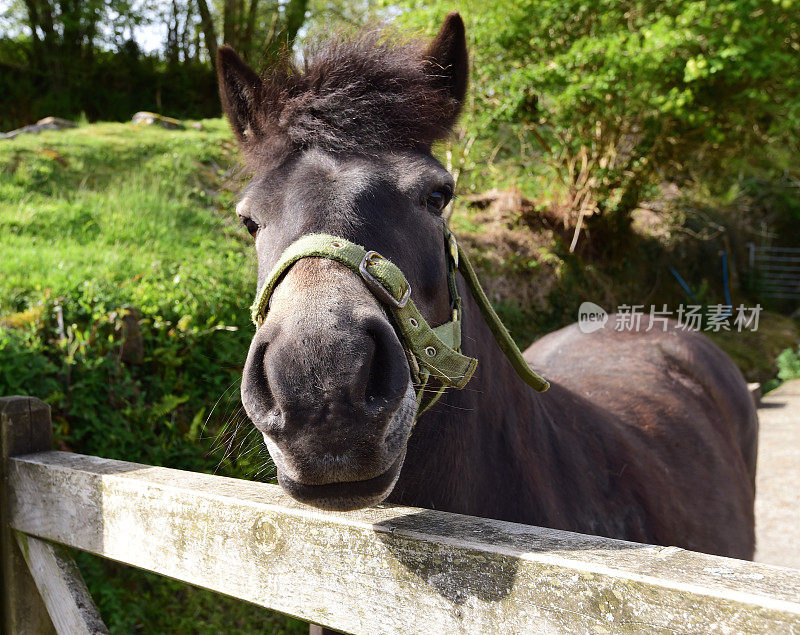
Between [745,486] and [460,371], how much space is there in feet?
10.5


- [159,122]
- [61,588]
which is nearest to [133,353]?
[61,588]

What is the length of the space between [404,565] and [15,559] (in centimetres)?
146

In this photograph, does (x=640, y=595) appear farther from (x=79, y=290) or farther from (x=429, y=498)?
(x=79, y=290)

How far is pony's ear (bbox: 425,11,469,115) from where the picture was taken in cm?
199

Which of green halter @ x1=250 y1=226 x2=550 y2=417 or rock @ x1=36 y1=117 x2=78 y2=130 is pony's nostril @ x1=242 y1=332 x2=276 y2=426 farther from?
rock @ x1=36 y1=117 x2=78 y2=130

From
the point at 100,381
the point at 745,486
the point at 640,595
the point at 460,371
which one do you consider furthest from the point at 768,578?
the point at 745,486

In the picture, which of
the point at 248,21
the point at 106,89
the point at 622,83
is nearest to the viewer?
the point at 622,83

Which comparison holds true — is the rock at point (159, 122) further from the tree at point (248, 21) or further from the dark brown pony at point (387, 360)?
the dark brown pony at point (387, 360)

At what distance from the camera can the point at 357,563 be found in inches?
44.9

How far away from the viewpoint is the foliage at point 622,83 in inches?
349

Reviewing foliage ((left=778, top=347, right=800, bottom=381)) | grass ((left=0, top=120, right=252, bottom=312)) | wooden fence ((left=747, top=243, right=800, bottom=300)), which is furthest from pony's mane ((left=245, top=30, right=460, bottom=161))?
wooden fence ((left=747, top=243, right=800, bottom=300))

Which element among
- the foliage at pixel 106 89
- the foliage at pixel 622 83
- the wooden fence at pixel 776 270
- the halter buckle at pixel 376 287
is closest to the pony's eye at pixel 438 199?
the halter buckle at pixel 376 287

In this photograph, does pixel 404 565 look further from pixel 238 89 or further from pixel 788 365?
pixel 788 365

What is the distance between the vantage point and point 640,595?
863 millimetres
